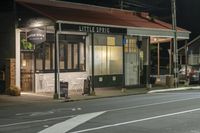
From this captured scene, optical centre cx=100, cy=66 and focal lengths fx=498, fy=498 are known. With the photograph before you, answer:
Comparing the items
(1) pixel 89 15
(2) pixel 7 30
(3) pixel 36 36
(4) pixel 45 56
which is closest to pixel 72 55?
(4) pixel 45 56

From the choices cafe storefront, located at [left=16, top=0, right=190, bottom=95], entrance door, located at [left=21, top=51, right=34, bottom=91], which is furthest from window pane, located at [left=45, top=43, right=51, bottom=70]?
entrance door, located at [left=21, top=51, right=34, bottom=91]

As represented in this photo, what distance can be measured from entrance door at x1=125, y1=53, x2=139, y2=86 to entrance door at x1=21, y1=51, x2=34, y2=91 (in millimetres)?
7752

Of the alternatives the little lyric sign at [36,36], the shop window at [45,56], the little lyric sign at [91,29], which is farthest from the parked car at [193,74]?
the little lyric sign at [36,36]

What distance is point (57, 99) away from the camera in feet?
77.6

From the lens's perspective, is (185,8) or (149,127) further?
(185,8)

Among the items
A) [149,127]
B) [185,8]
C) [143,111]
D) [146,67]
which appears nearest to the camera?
[149,127]

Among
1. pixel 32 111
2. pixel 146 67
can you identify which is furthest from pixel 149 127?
pixel 146 67

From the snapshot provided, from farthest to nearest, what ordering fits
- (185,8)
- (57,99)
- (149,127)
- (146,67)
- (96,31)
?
(185,8) < (146,67) < (96,31) < (57,99) < (149,127)

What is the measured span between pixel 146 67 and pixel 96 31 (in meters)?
8.93

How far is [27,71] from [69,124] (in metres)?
13.4

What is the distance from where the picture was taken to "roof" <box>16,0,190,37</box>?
83.0ft

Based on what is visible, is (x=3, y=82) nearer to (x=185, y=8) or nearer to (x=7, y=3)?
(x=7, y=3)

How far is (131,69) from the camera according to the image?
1309 inches

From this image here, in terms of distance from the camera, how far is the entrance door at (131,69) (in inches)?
1291
